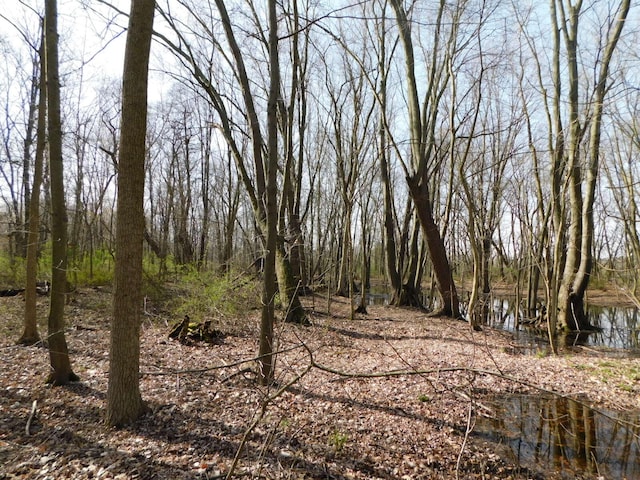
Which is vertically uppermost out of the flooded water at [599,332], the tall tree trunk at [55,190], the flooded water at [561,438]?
the tall tree trunk at [55,190]

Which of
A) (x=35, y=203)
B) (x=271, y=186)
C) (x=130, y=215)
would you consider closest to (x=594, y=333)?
(x=271, y=186)

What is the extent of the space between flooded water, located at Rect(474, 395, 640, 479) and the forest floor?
150mm

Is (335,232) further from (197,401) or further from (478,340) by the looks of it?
(197,401)

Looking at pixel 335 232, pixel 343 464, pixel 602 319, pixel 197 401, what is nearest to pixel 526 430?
pixel 343 464

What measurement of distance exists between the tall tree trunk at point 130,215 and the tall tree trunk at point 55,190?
1.53 metres

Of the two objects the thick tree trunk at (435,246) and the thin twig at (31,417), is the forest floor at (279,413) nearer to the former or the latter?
the thin twig at (31,417)

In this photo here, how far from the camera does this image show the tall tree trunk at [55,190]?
4.66 meters

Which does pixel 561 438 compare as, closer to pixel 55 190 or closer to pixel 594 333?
pixel 55 190

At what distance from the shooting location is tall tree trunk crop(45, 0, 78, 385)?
15.3ft

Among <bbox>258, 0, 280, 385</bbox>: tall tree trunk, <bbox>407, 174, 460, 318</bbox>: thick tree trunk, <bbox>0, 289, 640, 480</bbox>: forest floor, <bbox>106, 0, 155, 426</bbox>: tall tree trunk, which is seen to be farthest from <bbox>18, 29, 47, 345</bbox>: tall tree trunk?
<bbox>407, 174, 460, 318</bbox>: thick tree trunk

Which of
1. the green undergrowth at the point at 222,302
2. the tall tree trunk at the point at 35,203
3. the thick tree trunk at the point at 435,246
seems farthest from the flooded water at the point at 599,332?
the tall tree trunk at the point at 35,203

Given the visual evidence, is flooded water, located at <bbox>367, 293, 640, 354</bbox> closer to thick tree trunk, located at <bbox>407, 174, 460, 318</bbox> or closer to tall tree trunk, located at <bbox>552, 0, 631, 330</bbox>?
tall tree trunk, located at <bbox>552, 0, 631, 330</bbox>

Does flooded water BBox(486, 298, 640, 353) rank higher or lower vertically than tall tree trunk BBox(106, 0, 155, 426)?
lower

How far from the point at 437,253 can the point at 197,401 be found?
359 inches
